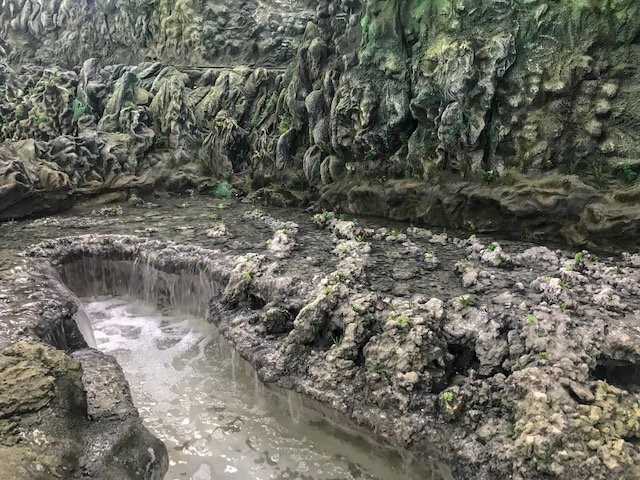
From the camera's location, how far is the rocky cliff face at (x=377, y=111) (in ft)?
44.4

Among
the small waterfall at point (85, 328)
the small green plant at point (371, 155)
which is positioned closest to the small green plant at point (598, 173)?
the small green plant at point (371, 155)

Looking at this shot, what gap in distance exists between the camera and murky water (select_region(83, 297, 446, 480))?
749 centimetres

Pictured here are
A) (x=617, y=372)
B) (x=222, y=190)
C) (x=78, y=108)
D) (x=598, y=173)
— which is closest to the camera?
(x=617, y=372)

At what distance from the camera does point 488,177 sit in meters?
15.3

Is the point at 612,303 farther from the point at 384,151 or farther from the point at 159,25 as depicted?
the point at 159,25

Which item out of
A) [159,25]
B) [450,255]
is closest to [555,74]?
[450,255]

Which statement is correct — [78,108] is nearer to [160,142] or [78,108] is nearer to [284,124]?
[160,142]

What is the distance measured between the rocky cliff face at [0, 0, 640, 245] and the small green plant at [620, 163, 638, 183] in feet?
0.21

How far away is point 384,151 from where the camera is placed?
1816 centimetres

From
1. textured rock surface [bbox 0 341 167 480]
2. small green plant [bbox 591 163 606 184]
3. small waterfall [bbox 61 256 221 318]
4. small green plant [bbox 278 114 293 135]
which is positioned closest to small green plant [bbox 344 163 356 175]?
small green plant [bbox 278 114 293 135]

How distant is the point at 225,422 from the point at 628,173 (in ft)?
39.9

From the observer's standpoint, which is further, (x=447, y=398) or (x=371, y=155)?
(x=371, y=155)

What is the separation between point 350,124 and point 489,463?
46.6ft

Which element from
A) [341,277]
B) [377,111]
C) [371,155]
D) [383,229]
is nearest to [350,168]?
[371,155]
